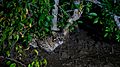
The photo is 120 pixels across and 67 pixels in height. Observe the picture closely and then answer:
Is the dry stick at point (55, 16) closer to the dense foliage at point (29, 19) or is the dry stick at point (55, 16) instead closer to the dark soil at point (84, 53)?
the dense foliage at point (29, 19)

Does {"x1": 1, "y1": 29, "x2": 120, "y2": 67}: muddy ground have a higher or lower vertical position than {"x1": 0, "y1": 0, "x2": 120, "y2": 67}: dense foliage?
lower

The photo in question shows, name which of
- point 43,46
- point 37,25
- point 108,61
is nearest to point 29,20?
point 37,25

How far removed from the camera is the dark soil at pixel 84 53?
345 centimetres

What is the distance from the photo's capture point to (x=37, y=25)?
3377mm

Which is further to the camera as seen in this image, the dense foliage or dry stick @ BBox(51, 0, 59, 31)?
dry stick @ BBox(51, 0, 59, 31)

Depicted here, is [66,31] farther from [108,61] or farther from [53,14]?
[108,61]

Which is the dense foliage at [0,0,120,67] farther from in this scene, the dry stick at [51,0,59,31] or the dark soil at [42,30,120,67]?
the dark soil at [42,30,120,67]

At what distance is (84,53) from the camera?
12.1ft

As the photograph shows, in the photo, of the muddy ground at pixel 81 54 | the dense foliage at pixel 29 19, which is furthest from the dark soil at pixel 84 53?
the dense foliage at pixel 29 19

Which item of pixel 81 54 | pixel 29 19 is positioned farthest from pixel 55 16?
pixel 81 54

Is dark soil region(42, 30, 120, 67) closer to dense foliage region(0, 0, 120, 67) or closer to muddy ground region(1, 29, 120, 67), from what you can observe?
muddy ground region(1, 29, 120, 67)

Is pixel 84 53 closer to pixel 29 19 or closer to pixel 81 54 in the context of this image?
pixel 81 54

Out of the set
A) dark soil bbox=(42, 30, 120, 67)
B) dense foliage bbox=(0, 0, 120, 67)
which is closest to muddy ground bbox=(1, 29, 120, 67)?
dark soil bbox=(42, 30, 120, 67)

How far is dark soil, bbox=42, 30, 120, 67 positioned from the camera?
3.45 m
